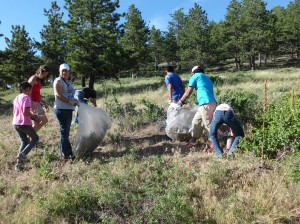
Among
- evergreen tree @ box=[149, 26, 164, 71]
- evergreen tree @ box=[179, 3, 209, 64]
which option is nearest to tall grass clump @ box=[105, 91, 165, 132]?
evergreen tree @ box=[179, 3, 209, 64]

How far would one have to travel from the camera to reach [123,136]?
23.1 feet

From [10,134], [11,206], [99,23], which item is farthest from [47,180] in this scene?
[99,23]

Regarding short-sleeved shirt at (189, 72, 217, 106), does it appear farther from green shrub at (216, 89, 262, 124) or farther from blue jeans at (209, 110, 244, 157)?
green shrub at (216, 89, 262, 124)

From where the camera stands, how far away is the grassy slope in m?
3.61

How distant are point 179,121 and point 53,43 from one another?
2310cm

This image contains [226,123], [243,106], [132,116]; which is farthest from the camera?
[132,116]

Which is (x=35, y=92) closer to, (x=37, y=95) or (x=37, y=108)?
(x=37, y=95)

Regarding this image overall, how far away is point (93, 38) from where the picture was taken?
23.2 metres

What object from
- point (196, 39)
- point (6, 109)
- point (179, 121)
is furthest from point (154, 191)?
point (196, 39)

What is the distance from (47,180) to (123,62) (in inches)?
737

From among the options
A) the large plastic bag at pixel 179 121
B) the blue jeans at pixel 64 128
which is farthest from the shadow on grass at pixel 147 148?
the blue jeans at pixel 64 128

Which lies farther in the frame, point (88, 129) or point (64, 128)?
point (88, 129)

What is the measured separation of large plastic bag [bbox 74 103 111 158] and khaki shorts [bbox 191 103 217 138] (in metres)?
1.62

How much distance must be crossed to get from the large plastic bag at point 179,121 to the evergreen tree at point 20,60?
937 inches
